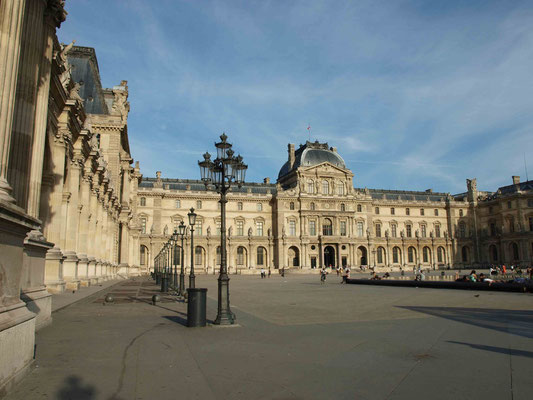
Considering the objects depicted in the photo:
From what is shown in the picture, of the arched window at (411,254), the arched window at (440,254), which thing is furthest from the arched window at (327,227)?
the arched window at (440,254)

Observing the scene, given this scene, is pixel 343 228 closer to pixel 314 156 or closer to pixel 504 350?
pixel 314 156

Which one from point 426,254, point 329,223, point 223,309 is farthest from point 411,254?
point 223,309

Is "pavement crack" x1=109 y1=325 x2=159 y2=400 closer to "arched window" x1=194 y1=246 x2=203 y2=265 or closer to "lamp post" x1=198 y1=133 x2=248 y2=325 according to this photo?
"lamp post" x1=198 y1=133 x2=248 y2=325

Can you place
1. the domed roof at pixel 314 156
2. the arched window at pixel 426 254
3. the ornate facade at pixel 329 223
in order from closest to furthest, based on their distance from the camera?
the ornate facade at pixel 329 223 < the domed roof at pixel 314 156 < the arched window at pixel 426 254

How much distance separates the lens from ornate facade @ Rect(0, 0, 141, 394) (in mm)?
5488

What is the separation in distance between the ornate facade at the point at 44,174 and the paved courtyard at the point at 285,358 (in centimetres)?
97

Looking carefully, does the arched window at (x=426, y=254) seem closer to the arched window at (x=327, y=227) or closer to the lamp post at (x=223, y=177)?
the arched window at (x=327, y=227)

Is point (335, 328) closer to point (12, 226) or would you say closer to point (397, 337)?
point (397, 337)

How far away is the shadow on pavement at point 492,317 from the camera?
10281 millimetres

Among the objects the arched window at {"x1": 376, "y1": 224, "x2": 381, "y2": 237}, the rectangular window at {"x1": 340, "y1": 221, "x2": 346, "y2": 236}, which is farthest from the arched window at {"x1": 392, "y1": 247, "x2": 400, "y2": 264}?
the rectangular window at {"x1": 340, "y1": 221, "x2": 346, "y2": 236}

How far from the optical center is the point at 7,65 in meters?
6.13

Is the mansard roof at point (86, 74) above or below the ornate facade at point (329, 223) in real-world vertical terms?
above

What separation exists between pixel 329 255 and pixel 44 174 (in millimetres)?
67609

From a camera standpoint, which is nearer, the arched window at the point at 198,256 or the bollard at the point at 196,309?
the bollard at the point at 196,309
